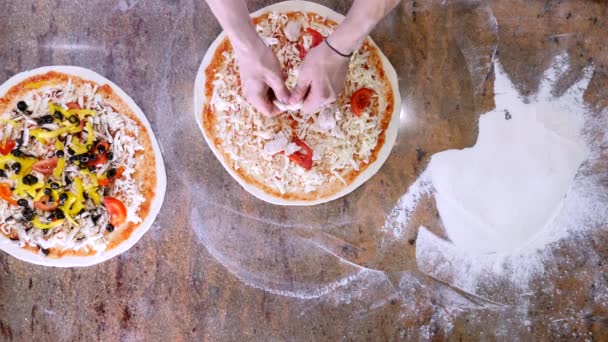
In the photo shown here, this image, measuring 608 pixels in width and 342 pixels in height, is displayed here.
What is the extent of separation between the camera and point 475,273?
3.11 metres

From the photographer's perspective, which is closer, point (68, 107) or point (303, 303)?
point (68, 107)

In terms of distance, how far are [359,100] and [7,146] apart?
226cm

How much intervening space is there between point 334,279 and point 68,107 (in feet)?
6.89

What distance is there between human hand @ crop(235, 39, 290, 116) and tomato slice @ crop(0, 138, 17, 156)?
1.58 metres

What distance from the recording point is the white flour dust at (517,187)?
3043 mm

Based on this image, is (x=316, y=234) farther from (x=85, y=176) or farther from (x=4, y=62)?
(x=4, y=62)

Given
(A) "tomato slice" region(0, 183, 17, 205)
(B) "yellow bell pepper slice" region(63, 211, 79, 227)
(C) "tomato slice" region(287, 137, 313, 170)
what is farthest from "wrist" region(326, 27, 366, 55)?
(A) "tomato slice" region(0, 183, 17, 205)

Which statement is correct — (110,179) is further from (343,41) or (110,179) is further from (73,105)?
(343,41)

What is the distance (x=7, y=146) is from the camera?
2.88m

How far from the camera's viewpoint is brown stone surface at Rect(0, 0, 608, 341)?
10.3 feet

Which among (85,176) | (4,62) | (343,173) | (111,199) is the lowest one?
(343,173)

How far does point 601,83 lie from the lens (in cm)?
308

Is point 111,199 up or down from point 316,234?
up

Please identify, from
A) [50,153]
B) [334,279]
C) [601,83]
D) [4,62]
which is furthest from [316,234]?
[4,62]
